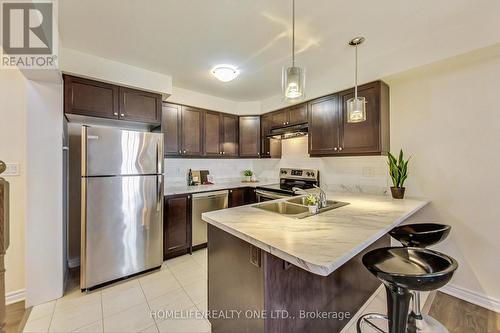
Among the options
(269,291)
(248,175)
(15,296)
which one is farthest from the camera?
Answer: (248,175)

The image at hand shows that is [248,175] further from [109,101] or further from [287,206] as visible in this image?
[109,101]

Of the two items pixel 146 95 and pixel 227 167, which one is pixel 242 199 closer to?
pixel 227 167

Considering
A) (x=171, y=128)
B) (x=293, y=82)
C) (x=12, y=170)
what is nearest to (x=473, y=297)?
(x=293, y=82)

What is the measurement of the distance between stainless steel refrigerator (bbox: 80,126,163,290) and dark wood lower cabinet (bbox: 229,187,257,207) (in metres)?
1.17

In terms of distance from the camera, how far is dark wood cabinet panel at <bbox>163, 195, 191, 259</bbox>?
2.83m

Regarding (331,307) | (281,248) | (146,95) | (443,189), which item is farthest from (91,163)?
(443,189)

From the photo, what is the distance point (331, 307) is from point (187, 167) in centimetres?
291

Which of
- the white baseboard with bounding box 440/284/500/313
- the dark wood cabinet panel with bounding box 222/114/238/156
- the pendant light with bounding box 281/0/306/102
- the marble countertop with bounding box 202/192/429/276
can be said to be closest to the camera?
the marble countertop with bounding box 202/192/429/276

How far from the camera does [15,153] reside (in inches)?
80.0

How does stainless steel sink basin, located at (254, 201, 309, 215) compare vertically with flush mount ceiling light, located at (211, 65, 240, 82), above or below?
below

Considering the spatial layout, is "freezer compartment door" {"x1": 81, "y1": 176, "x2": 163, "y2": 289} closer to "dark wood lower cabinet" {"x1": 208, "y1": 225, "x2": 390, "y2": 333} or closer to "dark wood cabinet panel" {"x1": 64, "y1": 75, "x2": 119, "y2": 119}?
"dark wood cabinet panel" {"x1": 64, "y1": 75, "x2": 119, "y2": 119}

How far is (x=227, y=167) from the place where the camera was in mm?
4199

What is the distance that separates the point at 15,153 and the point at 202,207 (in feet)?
6.66

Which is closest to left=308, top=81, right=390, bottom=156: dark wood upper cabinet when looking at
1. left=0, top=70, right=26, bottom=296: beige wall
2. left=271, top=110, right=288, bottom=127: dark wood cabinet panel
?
left=271, top=110, right=288, bottom=127: dark wood cabinet panel
